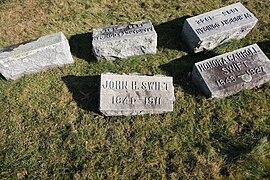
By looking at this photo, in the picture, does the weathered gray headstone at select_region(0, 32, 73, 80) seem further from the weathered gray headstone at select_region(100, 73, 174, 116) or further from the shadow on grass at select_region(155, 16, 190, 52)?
the shadow on grass at select_region(155, 16, 190, 52)

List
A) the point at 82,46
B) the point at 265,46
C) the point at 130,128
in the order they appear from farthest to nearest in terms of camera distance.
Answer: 1. the point at 82,46
2. the point at 265,46
3. the point at 130,128

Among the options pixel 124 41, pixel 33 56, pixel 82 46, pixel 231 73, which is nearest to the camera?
pixel 231 73

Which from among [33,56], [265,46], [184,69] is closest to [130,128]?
[184,69]

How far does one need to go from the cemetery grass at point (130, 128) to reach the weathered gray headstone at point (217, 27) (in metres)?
0.20

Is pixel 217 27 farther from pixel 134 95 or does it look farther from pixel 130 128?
pixel 130 128

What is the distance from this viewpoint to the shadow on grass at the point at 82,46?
18.7 feet

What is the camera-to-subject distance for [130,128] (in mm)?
4715

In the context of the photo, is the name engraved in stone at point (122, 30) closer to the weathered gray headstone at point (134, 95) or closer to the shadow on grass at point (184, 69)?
the shadow on grass at point (184, 69)

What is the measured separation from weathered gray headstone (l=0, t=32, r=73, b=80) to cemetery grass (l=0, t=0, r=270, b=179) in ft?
0.62

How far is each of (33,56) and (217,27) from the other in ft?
11.2

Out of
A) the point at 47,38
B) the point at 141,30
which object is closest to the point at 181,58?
the point at 141,30

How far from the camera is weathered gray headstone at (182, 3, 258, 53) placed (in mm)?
5332

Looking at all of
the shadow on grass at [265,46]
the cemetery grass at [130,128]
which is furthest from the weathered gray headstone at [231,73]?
the shadow on grass at [265,46]

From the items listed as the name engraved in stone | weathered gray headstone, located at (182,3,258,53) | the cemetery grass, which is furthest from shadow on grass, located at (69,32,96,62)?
weathered gray headstone, located at (182,3,258,53)
